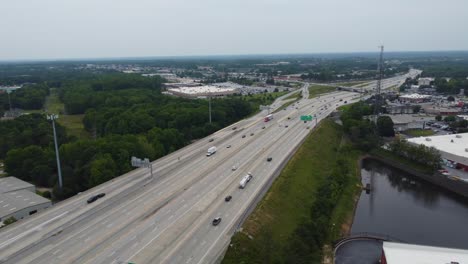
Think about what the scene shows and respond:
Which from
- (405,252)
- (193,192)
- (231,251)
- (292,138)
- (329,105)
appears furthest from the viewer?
(329,105)

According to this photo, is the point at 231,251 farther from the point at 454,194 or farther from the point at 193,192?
the point at 454,194

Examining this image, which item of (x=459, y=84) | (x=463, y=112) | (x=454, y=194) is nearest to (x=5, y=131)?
(x=454, y=194)

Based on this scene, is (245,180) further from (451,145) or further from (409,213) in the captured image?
(451,145)

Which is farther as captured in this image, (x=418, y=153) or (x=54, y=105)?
(x=54, y=105)

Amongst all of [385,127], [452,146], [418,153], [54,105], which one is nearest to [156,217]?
[418,153]

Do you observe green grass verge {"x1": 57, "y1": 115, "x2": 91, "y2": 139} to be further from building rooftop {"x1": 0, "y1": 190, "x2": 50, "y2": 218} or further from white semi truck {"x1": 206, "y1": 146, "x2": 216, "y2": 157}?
white semi truck {"x1": 206, "y1": 146, "x2": 216, "y2": 157}
